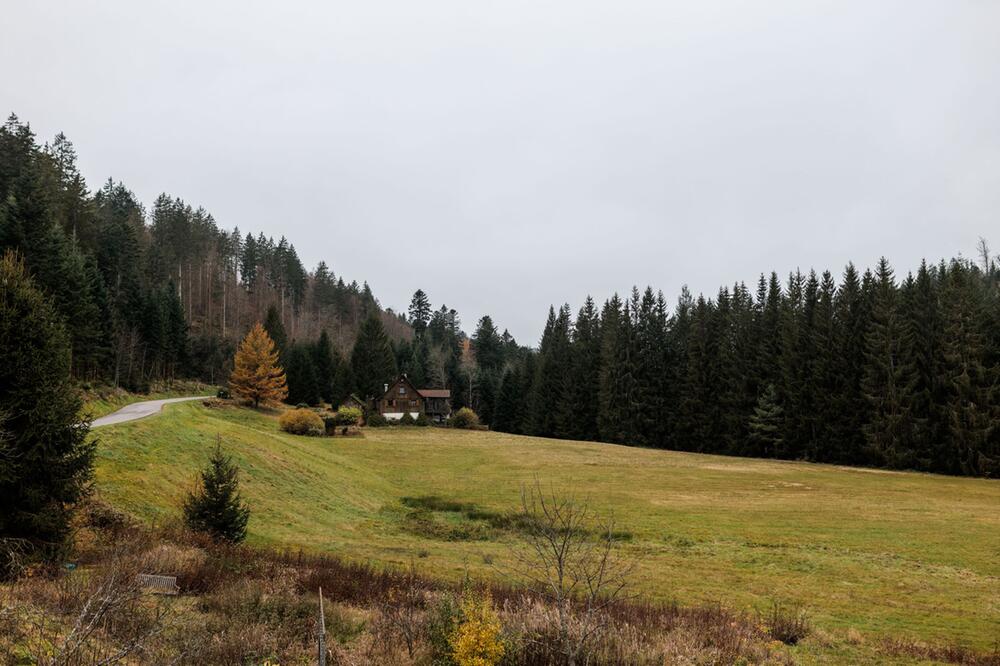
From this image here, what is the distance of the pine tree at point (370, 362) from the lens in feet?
293

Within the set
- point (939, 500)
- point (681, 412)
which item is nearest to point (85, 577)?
point (939, 500)

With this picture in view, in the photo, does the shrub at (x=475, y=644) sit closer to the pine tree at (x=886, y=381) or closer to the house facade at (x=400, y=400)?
the pine tree at (x=886, y=381)

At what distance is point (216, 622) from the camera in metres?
8.79

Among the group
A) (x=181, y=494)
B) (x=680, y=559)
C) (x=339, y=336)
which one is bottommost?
(x=680, y=559)

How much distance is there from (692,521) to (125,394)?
5760 centimetres

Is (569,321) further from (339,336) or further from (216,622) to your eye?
(216,622)

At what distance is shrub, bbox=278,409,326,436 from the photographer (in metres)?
53.4

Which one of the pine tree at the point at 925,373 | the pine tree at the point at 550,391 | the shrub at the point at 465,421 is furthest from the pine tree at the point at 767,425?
the shrub at the point at 465,421

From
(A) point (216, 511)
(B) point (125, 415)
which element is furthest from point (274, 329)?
(A) point (216, 511)

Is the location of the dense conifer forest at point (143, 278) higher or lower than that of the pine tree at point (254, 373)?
higher

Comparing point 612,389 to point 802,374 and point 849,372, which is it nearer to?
point 802,374

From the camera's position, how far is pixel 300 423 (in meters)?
53.4

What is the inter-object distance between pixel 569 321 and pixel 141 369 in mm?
72691

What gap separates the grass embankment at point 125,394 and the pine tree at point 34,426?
1139cm
